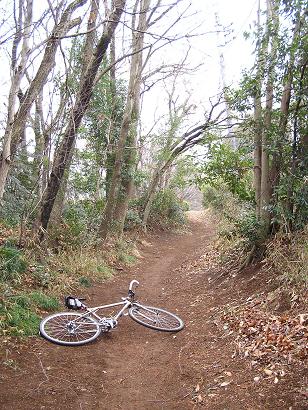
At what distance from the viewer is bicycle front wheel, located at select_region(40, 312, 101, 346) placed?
5.59 metres

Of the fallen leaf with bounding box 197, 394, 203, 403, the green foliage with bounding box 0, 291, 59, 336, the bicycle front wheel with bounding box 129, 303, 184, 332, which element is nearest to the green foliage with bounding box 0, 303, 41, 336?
the green foliage with bounding box 0, 291, 59, 336

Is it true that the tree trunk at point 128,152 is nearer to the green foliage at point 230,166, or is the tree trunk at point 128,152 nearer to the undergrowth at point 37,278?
the undergrowth at point 37,278

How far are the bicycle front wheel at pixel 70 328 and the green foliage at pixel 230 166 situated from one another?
16.9ft

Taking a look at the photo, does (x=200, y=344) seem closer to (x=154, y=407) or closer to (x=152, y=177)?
(x=154, y=407)

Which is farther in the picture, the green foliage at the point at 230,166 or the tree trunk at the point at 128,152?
the tree trunk at the point at 128,152

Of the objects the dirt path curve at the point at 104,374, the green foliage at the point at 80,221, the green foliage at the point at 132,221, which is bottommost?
the dirt path curve at the point at 104,374

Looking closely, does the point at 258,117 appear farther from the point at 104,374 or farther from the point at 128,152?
the point at 128,152

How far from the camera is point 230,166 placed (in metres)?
9.45

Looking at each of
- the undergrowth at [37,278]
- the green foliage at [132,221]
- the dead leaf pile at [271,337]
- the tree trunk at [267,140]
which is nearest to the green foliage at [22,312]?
the undergrowth at [37,278]

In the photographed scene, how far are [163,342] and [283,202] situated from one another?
3.79 metres

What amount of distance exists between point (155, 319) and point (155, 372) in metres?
1.60

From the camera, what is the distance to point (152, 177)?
63.3ft

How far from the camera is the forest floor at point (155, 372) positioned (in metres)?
4.09

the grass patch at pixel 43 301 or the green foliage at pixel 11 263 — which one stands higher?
the green foliage at pixel 11 263
